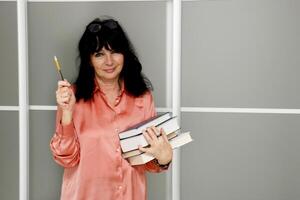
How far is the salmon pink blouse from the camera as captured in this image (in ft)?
4.85

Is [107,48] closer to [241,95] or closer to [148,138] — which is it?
[148,138]

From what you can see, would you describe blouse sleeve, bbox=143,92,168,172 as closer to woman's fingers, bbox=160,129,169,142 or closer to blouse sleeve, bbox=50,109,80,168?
woman's fingers, bbox=160,129,169,142

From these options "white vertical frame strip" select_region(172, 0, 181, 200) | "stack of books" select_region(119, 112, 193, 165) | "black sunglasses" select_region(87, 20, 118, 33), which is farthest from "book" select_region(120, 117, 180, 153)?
"black sunglasses" select_region(87, 20, 118, 33)

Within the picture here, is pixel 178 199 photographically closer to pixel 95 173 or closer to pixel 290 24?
pixel 95 173

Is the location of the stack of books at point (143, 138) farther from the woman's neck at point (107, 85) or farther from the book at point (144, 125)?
the woman's neck at point (107, 85)

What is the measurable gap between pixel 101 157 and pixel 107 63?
0.35m

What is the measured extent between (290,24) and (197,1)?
372mm

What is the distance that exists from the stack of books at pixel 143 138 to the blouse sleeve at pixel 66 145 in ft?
0.56

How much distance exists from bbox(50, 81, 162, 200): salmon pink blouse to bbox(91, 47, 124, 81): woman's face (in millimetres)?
112

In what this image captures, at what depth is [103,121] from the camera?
4.97 ft

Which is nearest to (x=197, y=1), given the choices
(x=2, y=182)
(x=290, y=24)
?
(x=290, y=24)

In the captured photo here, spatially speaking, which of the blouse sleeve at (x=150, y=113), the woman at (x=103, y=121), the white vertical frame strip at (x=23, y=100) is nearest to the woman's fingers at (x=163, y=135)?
the woman at (x=103, y=121)

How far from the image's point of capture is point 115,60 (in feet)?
4.89

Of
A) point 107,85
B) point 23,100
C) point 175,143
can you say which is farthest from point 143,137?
point 23,100
